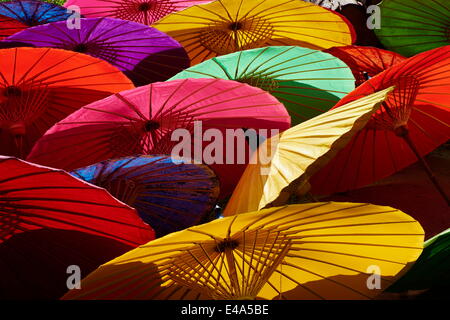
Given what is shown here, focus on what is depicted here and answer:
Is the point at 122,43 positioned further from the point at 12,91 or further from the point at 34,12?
the point at 34,12

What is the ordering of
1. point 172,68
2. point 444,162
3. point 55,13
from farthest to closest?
point 55,13
point 172,68
point 444,162

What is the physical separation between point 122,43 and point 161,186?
7.99 ft

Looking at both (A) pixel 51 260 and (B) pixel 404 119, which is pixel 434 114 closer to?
(B) pixel 404 119

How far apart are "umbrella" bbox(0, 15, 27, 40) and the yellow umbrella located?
13.6 ft

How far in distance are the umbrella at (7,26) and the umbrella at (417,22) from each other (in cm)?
337

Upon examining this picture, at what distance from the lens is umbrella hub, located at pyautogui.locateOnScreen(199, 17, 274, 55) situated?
607cm

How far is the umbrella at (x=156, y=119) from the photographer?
3986 millimetres

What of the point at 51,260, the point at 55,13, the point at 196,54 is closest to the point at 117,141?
the point at 51,260

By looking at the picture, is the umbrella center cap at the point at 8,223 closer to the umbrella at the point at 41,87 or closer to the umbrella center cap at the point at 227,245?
the umbrella center cap at the point at 227,245

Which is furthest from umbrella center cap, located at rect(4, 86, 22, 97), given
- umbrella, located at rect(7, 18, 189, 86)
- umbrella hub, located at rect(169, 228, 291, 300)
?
umbrella hub, located at rect(169, 228, 291, 300)

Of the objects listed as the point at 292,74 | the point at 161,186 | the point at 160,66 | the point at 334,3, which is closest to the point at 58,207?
the point at 161,186

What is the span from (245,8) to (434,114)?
2275 millimetres

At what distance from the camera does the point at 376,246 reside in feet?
8.47

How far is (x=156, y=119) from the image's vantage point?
4.02 metres
